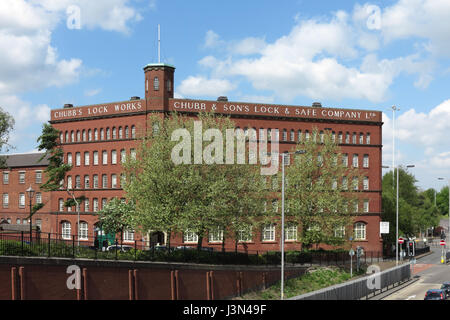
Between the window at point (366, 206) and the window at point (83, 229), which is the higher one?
the window at point (366, 206)

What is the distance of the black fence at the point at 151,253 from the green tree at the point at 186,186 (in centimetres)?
250

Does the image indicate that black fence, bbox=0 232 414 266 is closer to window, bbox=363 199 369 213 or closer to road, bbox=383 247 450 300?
window, bbox=363 199 369 213

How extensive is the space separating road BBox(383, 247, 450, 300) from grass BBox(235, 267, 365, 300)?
7334 mm

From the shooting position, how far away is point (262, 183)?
184ft

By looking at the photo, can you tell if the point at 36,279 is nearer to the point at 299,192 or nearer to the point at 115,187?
the point at 299,192

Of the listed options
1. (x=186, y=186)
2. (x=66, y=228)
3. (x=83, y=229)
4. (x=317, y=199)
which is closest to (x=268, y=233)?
(x=317, y=199)

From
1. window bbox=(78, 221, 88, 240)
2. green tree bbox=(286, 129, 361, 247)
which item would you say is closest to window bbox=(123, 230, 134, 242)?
window bbox=(78, 221, 88, 240)

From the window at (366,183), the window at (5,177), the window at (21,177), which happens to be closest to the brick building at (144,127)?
the window at (366,183)

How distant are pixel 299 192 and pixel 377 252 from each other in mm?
20679

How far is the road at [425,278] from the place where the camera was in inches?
1896

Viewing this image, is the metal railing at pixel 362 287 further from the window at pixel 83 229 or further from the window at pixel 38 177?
the window at pixel 38 177

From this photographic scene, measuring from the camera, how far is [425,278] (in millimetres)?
63156

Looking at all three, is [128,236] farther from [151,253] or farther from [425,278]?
[425,278]

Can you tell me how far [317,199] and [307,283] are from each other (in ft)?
38.9
